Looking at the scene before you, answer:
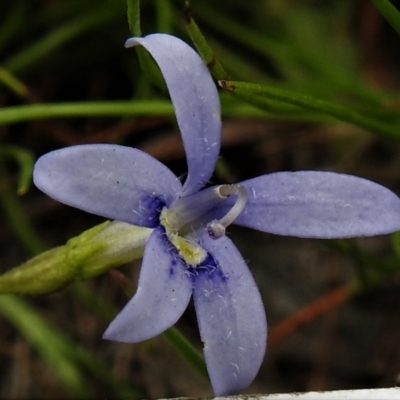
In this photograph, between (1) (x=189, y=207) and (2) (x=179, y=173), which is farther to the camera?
(2) (x=179, y=173)

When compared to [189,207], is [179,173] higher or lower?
lower

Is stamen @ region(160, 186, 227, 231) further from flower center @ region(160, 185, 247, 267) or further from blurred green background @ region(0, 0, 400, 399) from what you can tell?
blurred green background @ region(0, 0, 400, 399)

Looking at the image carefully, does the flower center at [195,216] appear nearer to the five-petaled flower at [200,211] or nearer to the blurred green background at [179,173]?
the five-petaled flower at [200,211]

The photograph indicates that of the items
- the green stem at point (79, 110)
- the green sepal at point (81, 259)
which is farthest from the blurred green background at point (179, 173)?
the green sepal at point (81, 259)

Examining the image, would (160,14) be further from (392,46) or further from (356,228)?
(392,46)

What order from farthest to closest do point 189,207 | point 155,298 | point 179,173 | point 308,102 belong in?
1. point 179,173
2. point 308,102
3. point 189,207
4. point 155,298

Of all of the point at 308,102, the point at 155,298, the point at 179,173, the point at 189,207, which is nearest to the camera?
the point at 155,298

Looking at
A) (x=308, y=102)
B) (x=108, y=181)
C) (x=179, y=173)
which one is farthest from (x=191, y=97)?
(x=179, y=173)

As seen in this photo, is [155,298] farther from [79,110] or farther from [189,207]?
[79,110]
